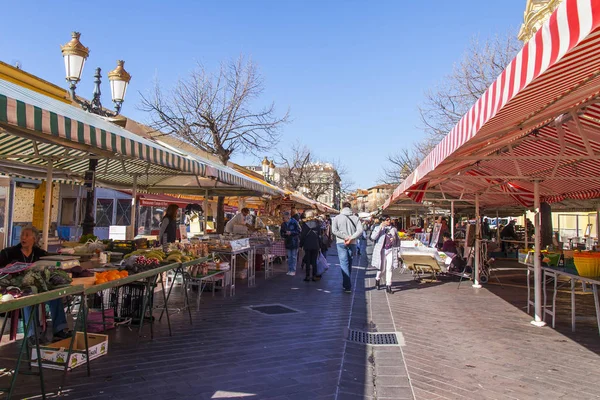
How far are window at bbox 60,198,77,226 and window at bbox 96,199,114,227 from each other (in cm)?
115

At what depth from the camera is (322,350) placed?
195 inches

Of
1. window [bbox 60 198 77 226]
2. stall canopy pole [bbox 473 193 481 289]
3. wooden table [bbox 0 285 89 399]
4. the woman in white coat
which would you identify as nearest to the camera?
wooden table [bbox 0 285 89 399]

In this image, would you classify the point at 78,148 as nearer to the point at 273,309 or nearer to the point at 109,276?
the point at 109,276

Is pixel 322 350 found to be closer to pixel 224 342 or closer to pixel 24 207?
pixel 224 342

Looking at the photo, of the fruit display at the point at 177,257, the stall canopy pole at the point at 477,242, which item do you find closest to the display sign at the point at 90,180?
the fruit display at the point at 177,257

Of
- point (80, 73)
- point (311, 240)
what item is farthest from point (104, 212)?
point (80, 73)

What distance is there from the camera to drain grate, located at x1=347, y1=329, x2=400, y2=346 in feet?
17.6

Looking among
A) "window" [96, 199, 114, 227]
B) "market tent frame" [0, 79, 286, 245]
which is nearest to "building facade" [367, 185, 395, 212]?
"window" [96, 199, 114, 227]

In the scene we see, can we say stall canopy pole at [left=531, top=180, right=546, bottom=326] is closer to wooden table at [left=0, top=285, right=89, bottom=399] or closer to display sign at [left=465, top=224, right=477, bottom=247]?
display sign at [left=465, top=224, right=477, bottom=247]

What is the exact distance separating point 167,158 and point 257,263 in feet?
24.5

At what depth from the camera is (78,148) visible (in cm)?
540

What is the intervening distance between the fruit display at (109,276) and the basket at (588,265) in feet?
18.0

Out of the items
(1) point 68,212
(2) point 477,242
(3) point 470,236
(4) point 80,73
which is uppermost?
(4) point 80,73

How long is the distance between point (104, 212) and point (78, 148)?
19836 mm
